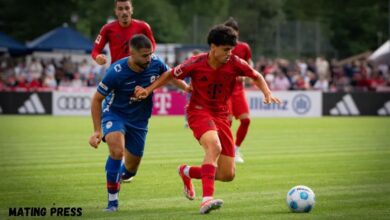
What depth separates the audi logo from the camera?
3609 cm

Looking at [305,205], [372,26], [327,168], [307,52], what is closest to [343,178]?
[327,168]

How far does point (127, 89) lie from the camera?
34.9 ft

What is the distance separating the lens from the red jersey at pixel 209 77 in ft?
34.6

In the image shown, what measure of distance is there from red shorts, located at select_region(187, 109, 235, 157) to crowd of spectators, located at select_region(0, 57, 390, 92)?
26.0 metres

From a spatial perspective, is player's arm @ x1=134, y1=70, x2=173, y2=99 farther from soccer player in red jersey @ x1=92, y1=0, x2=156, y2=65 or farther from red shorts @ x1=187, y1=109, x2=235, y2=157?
soccer player in red jersey @ x1=92, y1=0, x2=156, y2=65

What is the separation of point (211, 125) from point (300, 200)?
1495mm

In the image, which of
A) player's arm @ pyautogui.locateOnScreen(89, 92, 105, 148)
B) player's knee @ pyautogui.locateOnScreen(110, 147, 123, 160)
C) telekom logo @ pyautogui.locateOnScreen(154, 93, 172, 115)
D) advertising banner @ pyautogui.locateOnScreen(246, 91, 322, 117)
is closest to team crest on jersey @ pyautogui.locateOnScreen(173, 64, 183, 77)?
player's arm @ pyautogui.locateOnScreen(89, 92, 105, 148)

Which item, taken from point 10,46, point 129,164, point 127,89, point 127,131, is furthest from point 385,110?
point 127,89

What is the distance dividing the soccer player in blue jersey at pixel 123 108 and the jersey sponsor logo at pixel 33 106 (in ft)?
84.1

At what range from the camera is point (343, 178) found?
1343cm

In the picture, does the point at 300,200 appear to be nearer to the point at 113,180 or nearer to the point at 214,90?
the point at 214,90

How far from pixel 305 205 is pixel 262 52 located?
4210 cm

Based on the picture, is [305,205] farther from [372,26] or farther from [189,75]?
[372,26]

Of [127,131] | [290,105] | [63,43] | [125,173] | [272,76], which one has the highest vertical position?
[127,131]
